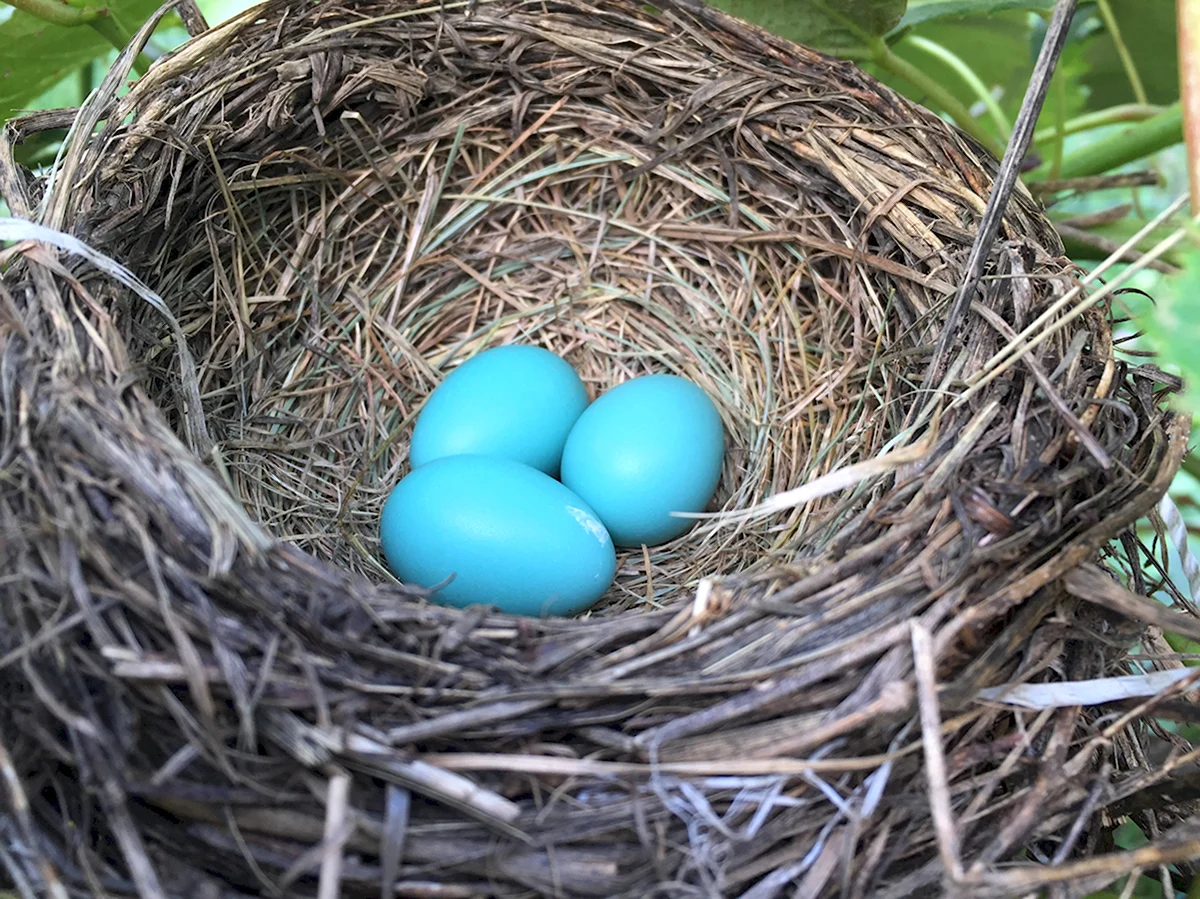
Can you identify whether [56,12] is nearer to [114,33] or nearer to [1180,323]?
[114,33]

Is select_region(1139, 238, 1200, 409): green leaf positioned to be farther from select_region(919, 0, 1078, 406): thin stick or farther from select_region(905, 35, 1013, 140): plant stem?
select_region(905, 35, 1013, 140): plant stem

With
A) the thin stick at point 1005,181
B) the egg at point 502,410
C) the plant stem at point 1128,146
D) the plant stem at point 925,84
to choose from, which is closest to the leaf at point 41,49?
the egg at point 502,410

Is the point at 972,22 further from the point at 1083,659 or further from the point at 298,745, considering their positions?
the point at 298,745

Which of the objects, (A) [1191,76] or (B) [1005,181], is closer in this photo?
(A) [1191,76]

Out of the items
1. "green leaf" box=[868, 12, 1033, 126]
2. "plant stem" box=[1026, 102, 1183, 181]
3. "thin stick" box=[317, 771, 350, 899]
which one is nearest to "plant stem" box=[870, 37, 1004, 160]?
"plant stem" box=[1026, 102, 1183, 181]

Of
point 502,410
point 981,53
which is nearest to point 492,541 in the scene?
point 502,410

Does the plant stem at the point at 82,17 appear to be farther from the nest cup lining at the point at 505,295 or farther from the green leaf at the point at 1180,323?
the green leaf at the point at 1180,323

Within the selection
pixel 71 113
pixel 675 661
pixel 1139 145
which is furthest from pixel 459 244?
pixel 1139 145
